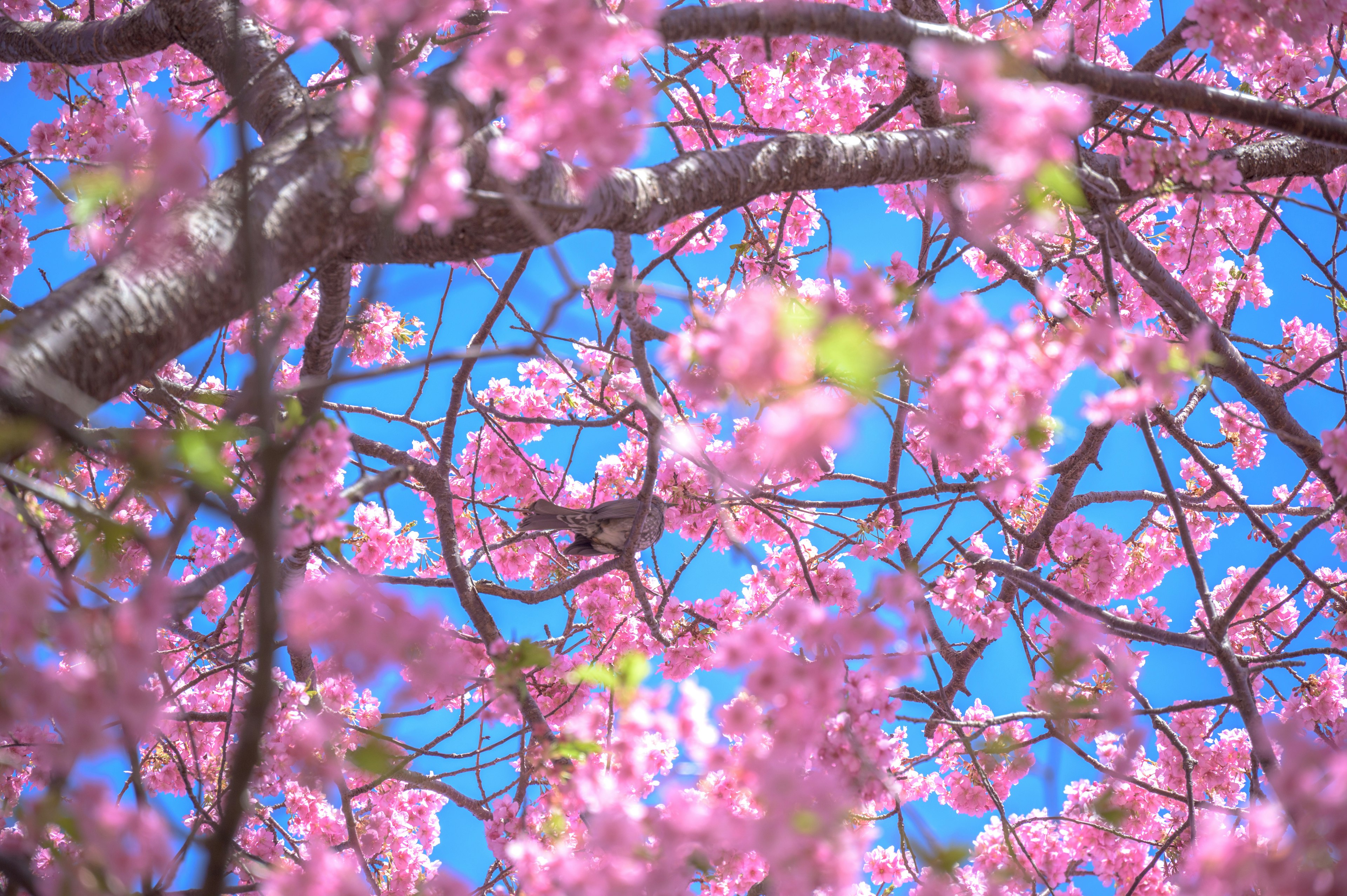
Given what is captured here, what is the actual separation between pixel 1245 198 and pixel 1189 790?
3.54 m

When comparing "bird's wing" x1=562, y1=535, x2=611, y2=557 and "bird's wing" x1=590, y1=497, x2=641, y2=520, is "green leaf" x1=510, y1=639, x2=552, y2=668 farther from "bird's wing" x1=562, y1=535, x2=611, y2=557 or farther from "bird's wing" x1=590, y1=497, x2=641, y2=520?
"bird's wing" x1=562, y1=535, x2=611, y2=557

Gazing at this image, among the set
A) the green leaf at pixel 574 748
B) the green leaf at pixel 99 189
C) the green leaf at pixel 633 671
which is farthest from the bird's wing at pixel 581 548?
the green leaf at pixel 99 189

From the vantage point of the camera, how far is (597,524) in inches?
132

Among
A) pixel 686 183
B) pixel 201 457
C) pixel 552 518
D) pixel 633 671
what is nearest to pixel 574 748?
pixel 633 671

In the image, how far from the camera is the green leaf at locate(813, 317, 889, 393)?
1147 mm

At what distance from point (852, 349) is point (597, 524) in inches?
91.4

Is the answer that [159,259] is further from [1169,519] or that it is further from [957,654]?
[1169,519]

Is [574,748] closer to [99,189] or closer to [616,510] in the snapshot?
[99,189]

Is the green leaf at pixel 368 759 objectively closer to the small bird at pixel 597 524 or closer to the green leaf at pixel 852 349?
the green leaf at pixel 852 349

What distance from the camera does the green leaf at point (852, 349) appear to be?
115 cm

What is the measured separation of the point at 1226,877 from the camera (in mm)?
1328

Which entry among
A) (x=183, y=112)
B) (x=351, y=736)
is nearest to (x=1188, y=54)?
(x=351, y=736)

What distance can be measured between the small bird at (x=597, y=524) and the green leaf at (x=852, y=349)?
6.43 feet

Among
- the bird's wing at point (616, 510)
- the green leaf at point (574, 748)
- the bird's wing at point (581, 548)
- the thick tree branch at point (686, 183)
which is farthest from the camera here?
the bird's wing at point (581, 548)
